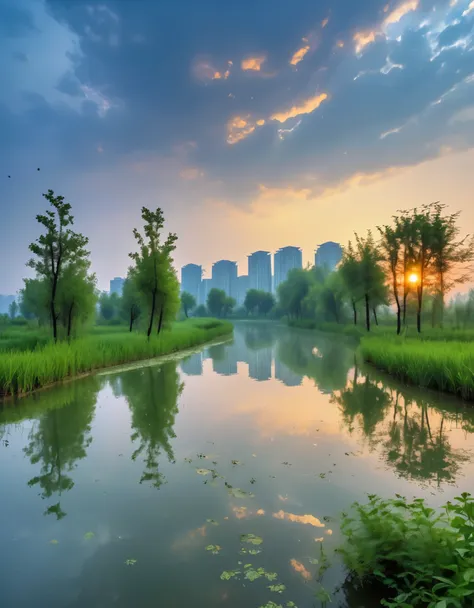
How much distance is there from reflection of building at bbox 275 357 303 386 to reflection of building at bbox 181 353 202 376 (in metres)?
4.22

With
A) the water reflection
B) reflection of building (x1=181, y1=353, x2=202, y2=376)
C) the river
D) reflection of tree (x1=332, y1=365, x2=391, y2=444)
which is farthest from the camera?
reflection of building (x1=181, y1=353, x2=202, y2=376)

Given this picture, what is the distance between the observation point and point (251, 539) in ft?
15.1

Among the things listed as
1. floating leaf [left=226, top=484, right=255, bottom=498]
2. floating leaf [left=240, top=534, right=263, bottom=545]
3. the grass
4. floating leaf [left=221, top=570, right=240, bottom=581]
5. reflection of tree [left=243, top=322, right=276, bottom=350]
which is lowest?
reflection of tree [left=243, top=322, right=276, bottom=350]

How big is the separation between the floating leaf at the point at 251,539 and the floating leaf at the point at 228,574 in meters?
0.57

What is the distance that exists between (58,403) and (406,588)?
37.5ft

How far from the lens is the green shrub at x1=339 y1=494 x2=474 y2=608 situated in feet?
9.69

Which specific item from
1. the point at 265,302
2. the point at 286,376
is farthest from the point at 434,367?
the point at 265,302

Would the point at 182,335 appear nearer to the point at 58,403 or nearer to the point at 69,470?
the point at 58,403

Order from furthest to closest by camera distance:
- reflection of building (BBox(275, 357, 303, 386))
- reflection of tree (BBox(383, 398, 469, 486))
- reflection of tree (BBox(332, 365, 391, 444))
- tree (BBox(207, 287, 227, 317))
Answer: tree (BBox(207, 287, 227, 317))
reflection of building (BBox(275, 357, 303, 386))
reflection of tree (BBox(332, 365, 391, 444))
reflection of tree (BBox(383, 398, 469, 486))

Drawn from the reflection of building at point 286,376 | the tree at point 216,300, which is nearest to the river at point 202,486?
the reflection of building at point 286,376

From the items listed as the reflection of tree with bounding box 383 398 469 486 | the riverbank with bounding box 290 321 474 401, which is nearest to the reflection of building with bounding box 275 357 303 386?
the riverbank with bounding box 290 321 474 401

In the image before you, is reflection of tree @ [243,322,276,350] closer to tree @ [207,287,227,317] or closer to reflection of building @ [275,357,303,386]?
reflection of building @ [275,357,303,386]

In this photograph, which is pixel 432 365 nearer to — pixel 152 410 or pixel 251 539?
pixel 152 410

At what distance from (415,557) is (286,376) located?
578 inches
